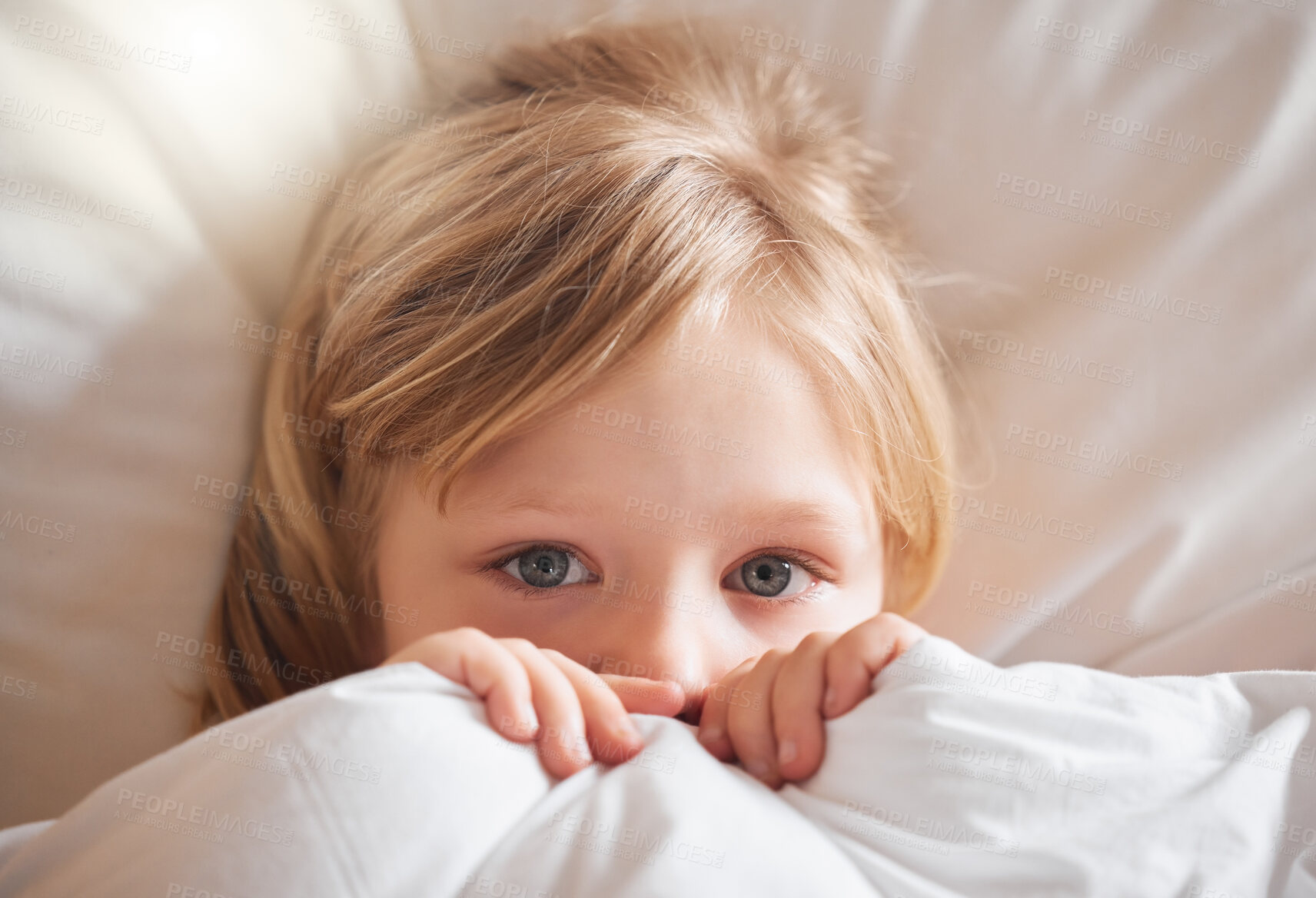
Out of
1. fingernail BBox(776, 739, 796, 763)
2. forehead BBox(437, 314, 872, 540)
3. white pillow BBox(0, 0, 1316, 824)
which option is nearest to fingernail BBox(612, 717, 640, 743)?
fingernail BBox(776, 739, 796, 763)

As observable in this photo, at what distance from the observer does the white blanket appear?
0.55 metres

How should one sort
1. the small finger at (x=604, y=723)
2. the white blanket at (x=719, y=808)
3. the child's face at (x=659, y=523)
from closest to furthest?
the white blanket at (x=719, y=808) < the small finger at (x=604, y=723) < the child's face at (x=659, y=523)

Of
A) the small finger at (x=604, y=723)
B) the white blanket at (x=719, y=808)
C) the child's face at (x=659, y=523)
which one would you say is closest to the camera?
the white blanket at (x=719, y=808)

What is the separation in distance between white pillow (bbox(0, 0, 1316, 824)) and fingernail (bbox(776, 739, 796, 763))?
495mm

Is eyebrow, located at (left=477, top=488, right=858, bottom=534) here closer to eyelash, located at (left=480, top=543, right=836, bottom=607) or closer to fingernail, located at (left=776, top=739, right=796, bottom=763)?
eyelash, located at (left=480, top=543, right=836, bottom=607)

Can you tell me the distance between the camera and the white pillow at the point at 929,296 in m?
0.94

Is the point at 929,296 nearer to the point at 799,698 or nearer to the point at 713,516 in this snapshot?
the point at 713,516

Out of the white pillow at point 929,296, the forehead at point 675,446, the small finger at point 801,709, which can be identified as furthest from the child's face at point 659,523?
the white pillow at point 929,296

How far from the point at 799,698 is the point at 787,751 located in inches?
1.5

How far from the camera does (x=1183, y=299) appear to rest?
1082 millimetres

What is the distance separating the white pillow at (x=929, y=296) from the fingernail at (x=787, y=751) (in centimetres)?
49

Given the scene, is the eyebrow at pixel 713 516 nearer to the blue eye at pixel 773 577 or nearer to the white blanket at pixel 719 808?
the blue eye at pixel 773 577

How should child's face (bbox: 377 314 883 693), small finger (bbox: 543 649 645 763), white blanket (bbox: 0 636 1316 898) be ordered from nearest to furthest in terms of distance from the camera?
white blanket (bbox: 0 636 1316 898) < small finger (bbox: 543 649 645 763) < child's face (bbox: 377 314 883 693)

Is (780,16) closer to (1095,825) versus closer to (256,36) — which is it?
(256,36)
